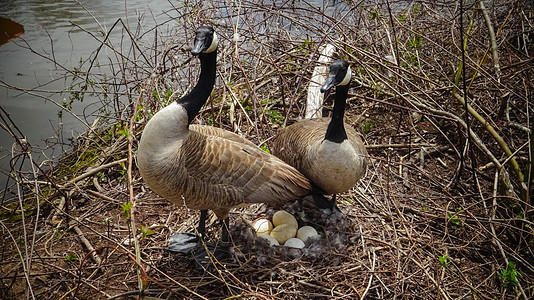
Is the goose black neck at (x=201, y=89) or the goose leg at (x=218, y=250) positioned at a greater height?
the goose black neck at (x=201, y=89)

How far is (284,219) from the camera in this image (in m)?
3.85

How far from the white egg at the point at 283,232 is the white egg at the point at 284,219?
0.06m

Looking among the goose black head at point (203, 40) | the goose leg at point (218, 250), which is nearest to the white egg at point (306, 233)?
the goose leg at point (218, 250)

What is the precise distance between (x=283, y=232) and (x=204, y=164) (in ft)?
3.48

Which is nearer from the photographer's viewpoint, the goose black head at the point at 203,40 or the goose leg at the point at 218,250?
the goose black head at the point at 203,40

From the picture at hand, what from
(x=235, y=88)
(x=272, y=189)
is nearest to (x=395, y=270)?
(x=272, y=189)

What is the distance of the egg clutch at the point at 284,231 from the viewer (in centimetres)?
362

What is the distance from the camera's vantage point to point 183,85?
555 cm

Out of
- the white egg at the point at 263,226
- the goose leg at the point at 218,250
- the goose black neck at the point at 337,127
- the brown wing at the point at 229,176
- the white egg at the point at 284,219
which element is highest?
the goose black neck at the point at 337,127

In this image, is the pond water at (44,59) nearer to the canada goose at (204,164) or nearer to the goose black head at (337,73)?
the canada goose at (204,164)

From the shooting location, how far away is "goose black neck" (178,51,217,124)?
3.32 m

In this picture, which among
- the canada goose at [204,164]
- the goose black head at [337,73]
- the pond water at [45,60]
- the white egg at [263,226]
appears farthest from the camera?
the pond water at [45,60]

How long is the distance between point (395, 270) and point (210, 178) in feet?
5.69

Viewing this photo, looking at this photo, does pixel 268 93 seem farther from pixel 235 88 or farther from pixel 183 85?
pixel 183 85
